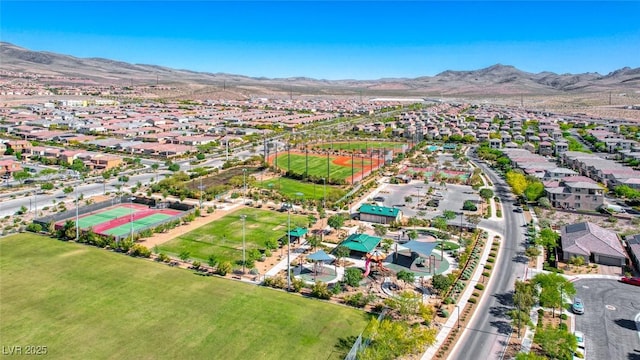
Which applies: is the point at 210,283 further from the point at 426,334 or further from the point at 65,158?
the point at 65,158

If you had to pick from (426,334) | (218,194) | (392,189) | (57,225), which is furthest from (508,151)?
(57,225)

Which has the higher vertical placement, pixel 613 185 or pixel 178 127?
pixel 178 127

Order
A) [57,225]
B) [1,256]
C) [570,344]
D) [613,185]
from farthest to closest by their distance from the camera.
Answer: [613,185], [57,225], [1,256], [570,344]

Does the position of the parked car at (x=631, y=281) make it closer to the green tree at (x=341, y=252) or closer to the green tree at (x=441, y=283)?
the green tree at (x=441, y=283)

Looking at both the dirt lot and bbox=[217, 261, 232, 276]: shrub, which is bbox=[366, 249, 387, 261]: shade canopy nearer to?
bbox=[217, 261, 232, 276]: shrub

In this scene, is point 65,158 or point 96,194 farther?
point 65,158

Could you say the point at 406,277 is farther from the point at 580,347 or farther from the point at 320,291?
the point at 580,347

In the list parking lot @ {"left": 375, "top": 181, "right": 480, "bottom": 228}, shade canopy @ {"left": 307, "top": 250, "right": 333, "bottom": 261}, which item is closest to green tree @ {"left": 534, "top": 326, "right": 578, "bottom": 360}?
shade canopy @ {"left": 307, "top": 250, "right": 333, "bottom": 261}
